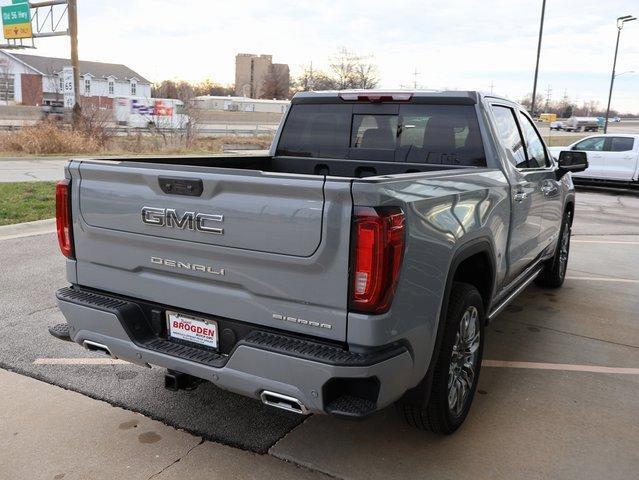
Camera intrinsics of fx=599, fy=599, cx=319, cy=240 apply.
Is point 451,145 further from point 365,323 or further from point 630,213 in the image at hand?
point 630,213

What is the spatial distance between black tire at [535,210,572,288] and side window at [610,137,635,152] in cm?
1300

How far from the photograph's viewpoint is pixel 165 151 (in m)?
25.1

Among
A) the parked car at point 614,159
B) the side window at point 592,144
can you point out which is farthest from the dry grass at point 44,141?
the side window at point 592,144

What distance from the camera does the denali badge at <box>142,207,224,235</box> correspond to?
9.12 feet

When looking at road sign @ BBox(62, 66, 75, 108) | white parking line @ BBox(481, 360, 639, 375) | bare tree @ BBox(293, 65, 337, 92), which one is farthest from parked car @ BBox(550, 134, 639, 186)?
bare tree @ BBox(293, 65, 337, 92)

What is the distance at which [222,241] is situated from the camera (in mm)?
2768

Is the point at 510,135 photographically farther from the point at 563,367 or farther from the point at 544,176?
the point at 563,367

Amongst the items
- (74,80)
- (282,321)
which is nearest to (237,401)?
(282,321)

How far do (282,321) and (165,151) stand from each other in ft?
77.6

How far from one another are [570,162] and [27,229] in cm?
750

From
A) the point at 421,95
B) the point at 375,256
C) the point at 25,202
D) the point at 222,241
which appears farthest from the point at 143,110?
the point at 375,256

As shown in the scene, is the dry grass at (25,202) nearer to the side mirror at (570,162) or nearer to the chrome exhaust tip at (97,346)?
the chrome exhaust tip at (97,346)

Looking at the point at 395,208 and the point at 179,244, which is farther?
the point at 179,244

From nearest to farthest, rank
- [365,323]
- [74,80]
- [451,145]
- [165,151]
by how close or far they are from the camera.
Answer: [365,323] → [451,145] → [74,80] → [165,151]
